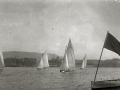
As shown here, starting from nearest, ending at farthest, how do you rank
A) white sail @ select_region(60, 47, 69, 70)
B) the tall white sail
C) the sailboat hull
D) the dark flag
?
1. the dark flag
2. the sailboat hull
3. the tall white sail
4. white sail @ select_region(60, 47, 69, 70)

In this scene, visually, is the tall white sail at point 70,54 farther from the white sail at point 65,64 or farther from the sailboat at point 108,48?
the sailboat at point 108,48

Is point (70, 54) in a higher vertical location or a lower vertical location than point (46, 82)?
higher

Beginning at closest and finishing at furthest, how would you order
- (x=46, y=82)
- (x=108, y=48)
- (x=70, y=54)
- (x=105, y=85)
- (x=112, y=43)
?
(x=112, y=43) < (x=108, y=48) < (x=105, y=85) < (x=46, y=82) < (x=70, y=54)

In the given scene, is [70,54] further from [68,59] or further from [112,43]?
[112,43]

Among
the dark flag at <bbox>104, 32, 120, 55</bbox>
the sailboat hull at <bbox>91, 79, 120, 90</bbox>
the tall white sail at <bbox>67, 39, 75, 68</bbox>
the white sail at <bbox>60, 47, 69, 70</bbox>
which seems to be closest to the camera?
the dark flag at <bbox>104, 32, 120, 55</bbox>

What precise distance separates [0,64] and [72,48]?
34565mm

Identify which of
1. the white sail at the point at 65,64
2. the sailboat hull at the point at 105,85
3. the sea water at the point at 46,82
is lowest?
the sea water at the point at 46,82

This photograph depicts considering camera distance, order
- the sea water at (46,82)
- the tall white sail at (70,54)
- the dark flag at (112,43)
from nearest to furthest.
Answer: the dark flag at (112,43) → the sea water at (46,82) → the tall white sail at (70,54)

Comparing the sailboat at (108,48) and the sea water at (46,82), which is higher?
the sailboat at (108,48)

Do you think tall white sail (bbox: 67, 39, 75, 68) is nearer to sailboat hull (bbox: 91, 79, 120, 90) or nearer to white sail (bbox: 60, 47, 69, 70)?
white sail (bbox: 60, 47, 69, 70)

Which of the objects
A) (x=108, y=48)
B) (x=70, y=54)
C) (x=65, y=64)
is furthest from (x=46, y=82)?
(x=65, y=64)

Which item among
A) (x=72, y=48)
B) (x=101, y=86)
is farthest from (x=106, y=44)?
(x=72, y=48)

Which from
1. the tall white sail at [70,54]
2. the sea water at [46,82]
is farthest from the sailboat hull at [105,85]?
the tall white sail at [70,54]

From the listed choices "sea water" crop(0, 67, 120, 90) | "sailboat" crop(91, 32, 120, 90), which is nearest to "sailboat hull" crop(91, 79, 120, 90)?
"sailboat" crop(91, 32, 120, 90)
